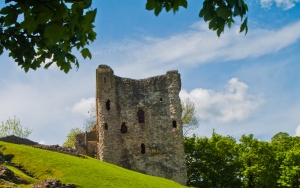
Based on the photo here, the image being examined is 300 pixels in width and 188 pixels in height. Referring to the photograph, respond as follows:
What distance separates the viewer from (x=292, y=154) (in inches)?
2068

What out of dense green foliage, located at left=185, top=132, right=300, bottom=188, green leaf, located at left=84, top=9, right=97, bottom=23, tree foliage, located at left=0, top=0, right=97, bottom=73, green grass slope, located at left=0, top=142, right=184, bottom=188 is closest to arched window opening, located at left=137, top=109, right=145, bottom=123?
dense green foliage, located at left=185, top=132, right=300, bottom=188

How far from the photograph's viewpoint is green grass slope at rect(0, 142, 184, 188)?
92.7ft

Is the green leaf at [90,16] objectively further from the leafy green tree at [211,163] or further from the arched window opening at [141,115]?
the leafy green tree at [211,163]

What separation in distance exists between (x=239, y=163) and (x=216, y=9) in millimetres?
51828

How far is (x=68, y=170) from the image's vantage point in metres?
29.8

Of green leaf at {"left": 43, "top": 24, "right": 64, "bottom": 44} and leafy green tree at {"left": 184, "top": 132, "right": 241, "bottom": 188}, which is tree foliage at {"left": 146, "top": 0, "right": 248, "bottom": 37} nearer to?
green leaf at {"left": 43, "top": 24, "right": 64, "bottom": 44}

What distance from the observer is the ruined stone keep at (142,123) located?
4934 cm

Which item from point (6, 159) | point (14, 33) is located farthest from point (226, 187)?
point (14, 33)

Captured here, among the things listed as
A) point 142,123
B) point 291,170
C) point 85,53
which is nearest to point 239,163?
point 291,170

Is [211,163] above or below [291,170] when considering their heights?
above

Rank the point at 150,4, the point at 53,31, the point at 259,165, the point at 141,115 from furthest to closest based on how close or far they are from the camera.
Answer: the point at 259,165
the point at 141,115
the point at 150,4
the point at 53,31

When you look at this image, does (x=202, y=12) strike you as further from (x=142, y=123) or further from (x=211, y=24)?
(x=142, y=123)

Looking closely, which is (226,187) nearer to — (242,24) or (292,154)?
(292,154)

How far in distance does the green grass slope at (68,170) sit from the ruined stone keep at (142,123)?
1632 centimetres
